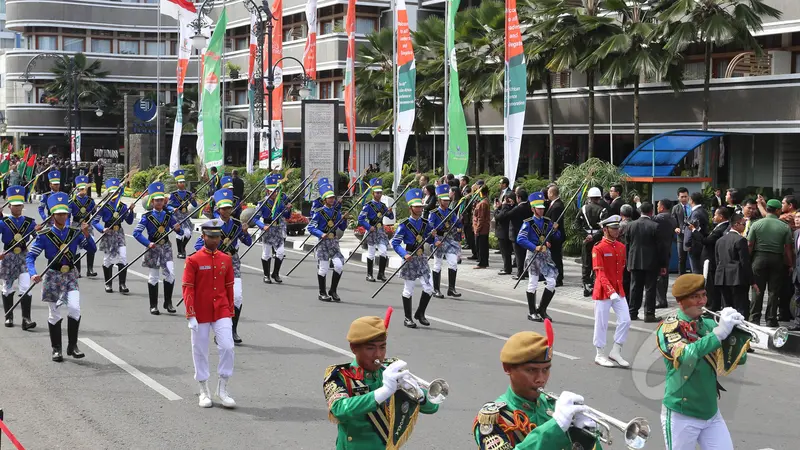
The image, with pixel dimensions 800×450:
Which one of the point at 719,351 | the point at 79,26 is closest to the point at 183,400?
the point at 719,351

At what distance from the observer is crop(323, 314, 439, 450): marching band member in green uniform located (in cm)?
487

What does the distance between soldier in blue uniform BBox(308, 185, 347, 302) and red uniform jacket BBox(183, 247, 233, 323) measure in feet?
21.4

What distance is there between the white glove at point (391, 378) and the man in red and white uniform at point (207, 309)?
5.03 m

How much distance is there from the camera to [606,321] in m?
11.5

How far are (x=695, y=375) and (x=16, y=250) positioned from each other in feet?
33.8

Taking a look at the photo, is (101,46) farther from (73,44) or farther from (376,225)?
(376,225)

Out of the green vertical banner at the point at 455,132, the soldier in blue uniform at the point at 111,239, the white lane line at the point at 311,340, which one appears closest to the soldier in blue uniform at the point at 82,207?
the soldier in blue uniform at the point at 111,239

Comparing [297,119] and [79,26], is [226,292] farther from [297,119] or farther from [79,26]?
[79,26]

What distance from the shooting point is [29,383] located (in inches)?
409

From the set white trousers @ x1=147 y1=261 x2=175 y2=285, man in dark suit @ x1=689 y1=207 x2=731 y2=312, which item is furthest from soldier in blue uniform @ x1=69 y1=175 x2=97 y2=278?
man in dark suit @ x1=689 y1=207 x2=731 y2=312

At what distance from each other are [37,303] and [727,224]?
35.4 feet

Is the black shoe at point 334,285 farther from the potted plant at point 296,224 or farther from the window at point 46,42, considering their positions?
the window at point 46,42

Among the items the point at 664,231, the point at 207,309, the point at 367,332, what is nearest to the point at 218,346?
the point at 207,309

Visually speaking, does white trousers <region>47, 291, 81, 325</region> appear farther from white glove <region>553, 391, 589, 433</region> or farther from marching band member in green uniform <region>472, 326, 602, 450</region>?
white glove <region>553, 391, 589, 433</region>
